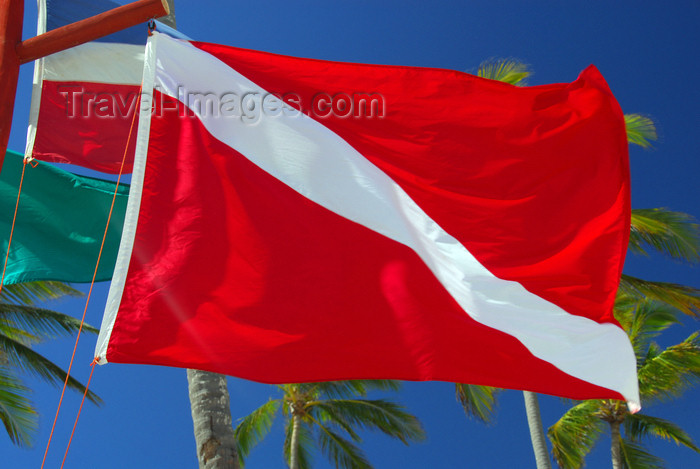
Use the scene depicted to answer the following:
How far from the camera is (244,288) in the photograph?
4398mm

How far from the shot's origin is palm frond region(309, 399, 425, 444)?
20.1m

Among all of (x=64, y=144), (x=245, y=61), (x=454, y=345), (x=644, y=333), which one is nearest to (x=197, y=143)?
(x=245, y=61)

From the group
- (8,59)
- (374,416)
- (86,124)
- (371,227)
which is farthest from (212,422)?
(374,416)

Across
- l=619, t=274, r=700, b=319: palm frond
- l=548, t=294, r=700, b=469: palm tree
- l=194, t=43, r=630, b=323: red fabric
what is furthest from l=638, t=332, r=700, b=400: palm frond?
l=194, t=43, r=630, b=323: red fabric

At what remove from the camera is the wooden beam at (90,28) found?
13.8 ft

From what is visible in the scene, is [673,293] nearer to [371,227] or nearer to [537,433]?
[537,433]

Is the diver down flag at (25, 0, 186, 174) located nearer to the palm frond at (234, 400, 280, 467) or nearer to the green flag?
the green flag

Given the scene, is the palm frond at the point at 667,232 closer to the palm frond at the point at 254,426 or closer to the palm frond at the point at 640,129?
the palm frond at the point at 640,129

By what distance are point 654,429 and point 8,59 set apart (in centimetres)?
2033

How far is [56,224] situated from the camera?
7324mm

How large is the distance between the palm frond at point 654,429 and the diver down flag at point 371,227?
16992 mm

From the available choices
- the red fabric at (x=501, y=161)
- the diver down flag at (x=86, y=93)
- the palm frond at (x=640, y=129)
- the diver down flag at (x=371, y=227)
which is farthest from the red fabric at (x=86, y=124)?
the palm frond at (x=640, y=129)

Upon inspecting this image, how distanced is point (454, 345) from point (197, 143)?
2075 millimetres

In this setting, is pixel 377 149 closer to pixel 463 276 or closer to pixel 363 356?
pixel 463 276
